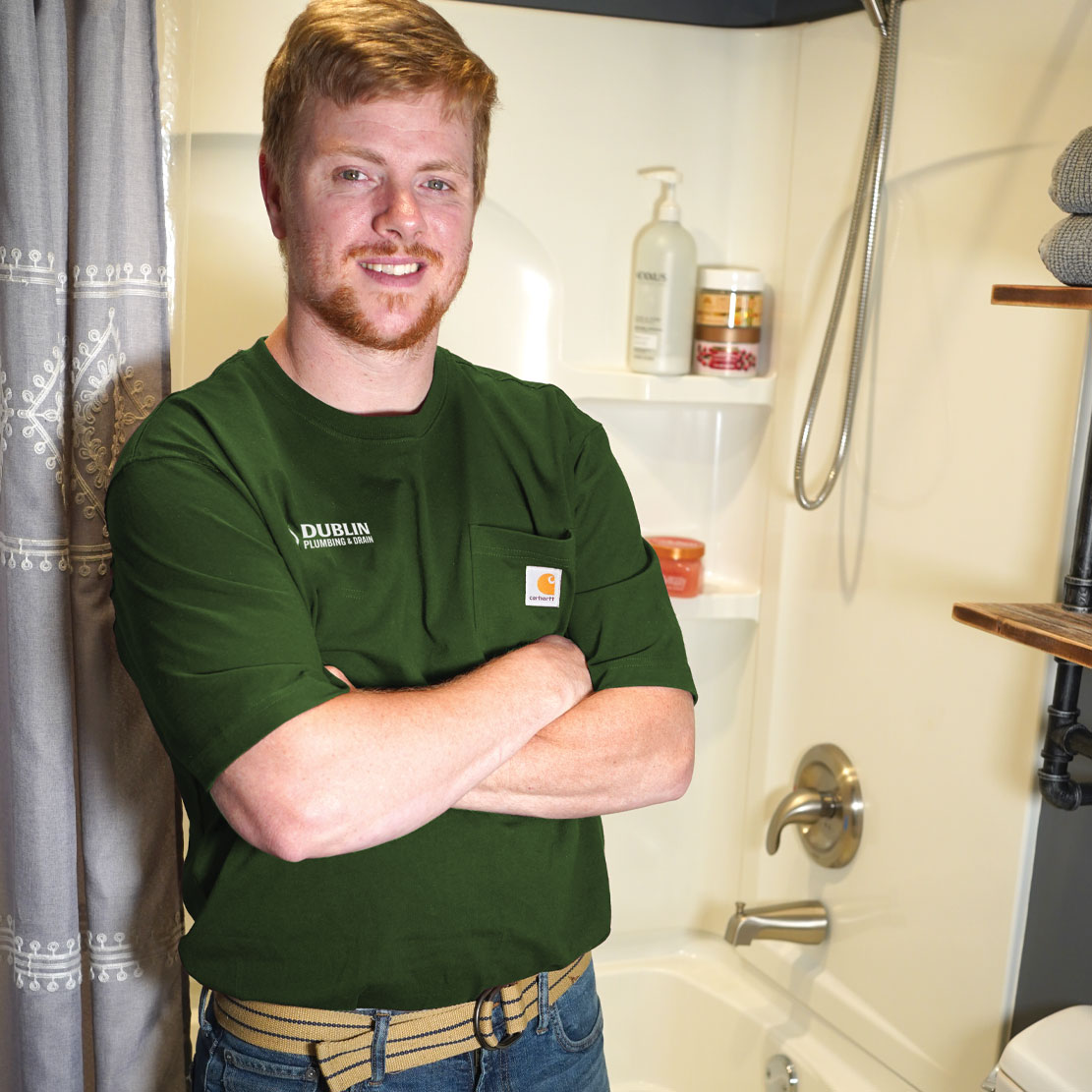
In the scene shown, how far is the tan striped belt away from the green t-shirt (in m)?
0.02

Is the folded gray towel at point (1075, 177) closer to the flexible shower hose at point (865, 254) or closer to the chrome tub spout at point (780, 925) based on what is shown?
the flexible shower hose at point (865, 254)

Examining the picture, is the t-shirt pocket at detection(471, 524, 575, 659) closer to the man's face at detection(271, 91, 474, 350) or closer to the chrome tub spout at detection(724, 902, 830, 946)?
the man's face at detection(271, 91, 474, 350)

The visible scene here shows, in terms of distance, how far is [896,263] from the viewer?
177 cm

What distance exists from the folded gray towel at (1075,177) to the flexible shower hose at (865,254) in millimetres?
426

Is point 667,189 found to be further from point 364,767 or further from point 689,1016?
point 689,1016

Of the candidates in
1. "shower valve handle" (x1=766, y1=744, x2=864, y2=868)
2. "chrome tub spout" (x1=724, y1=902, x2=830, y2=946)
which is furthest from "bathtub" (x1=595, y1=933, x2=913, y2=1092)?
"shower valve handle" (x1=766, y1=744, x2=864, y2=868)

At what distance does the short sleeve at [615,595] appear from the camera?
4.09 ft

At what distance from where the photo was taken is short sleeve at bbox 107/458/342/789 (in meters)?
1.00

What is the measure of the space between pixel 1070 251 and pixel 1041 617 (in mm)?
401

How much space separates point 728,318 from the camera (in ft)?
6.41

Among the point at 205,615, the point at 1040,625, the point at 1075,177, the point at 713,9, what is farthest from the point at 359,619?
the point at 713,9

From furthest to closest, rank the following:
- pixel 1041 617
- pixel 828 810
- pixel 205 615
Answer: pixel 828 810, pixel 1041 617, pixel 205 615

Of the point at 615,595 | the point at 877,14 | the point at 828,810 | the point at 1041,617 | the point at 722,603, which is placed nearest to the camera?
the point at 615,595

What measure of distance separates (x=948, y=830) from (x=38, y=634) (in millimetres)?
1199
